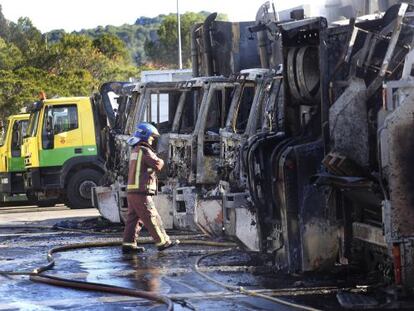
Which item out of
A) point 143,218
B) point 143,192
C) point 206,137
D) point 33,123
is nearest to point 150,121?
point 206,137

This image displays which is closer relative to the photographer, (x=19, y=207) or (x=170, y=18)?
(x=19, y=207)

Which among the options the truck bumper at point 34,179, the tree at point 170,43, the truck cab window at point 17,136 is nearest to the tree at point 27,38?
the tree at point 170,43

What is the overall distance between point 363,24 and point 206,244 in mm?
4749

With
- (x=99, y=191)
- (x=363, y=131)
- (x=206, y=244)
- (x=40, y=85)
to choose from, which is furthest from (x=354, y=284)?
(x=40, y=85)

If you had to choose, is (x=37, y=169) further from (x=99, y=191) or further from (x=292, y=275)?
(x=292, y=275)

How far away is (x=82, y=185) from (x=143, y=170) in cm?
769

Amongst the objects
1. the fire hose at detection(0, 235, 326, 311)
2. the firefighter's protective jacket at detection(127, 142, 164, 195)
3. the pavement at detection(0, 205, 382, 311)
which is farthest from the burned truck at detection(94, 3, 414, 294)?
the firefighter's protective jacket at detection(127, 142, 164, 195)

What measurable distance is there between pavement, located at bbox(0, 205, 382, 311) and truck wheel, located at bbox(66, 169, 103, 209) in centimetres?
511

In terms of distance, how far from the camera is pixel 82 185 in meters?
18.9

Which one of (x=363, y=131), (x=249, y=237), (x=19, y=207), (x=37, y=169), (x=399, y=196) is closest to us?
(x=399, y=196)

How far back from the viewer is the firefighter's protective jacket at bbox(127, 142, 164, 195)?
37.3 feet

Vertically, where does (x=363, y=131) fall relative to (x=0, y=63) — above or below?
below

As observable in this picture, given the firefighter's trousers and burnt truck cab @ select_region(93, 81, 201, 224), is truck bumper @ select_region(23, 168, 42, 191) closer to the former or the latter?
burnt truck cab @ select_region(93, 81, 201, 224)

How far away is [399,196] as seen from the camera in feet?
21.9
